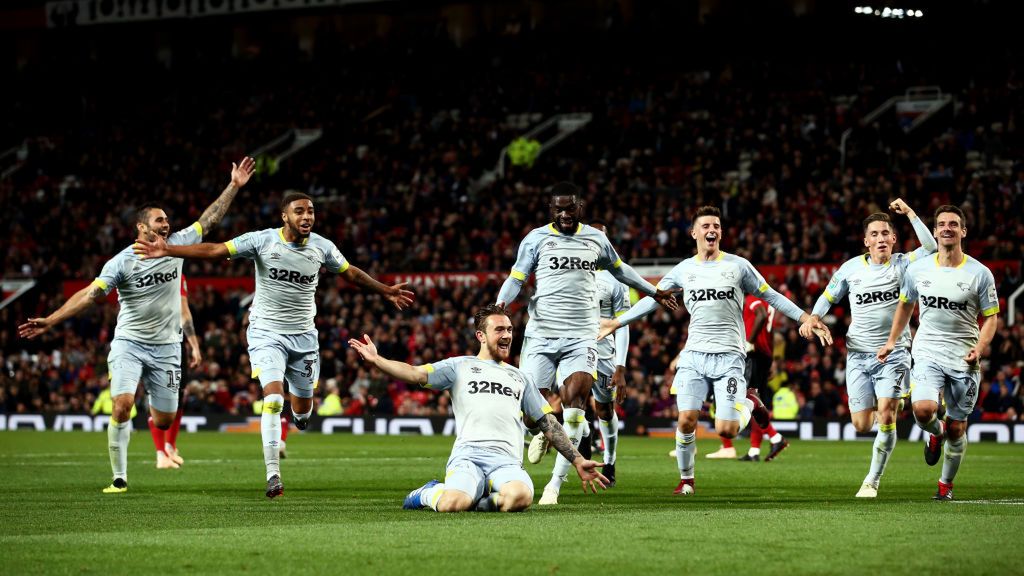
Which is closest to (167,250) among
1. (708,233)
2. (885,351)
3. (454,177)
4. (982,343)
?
(708,233)

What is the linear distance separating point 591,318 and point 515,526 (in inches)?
162

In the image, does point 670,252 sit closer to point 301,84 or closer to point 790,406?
point 790,406

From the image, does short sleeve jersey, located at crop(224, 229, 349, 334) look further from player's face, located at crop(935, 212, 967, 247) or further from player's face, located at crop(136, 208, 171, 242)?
player's face, located at crop(935, 212, 967, 247)

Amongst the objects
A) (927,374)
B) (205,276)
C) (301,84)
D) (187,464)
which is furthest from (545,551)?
(301,84)

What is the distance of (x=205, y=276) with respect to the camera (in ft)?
124

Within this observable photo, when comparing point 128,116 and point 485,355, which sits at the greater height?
point 128,116

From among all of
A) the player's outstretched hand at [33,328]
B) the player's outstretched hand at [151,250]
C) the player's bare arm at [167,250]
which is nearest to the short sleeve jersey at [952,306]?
the player's bare arm at [167,250]

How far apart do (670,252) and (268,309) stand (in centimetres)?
1969

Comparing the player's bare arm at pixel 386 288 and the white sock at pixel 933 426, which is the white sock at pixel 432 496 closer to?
the player's bare arm at pixel 386 288

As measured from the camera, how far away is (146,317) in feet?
45.7

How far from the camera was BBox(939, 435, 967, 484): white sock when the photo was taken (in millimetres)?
12156

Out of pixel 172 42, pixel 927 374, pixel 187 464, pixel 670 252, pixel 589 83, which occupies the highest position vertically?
pixel 172 42

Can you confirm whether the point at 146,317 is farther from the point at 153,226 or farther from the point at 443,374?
the point at 443,374

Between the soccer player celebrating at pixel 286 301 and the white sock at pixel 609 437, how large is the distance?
310 cm
